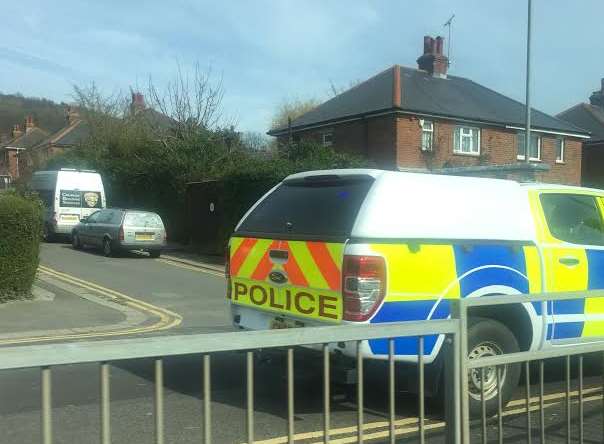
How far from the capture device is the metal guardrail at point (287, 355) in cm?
227

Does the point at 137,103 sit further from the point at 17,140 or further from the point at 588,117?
the point at 17,140

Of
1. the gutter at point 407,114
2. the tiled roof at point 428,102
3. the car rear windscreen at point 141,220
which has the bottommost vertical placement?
the car rear windscreen at point 141,220

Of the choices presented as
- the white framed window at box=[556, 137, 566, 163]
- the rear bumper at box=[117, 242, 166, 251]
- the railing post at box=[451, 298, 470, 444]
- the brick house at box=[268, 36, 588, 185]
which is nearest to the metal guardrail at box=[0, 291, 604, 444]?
the railing post at box=[451, 298, 470, 444]

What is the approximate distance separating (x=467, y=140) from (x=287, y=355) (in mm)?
28390

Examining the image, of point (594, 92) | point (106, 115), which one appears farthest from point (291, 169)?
point (594, 92)

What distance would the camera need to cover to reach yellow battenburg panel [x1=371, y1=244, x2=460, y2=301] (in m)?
4.84

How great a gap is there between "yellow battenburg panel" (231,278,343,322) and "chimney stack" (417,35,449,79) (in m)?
28.4

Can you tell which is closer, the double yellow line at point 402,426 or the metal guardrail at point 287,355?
the metal guardrail at point 287,355

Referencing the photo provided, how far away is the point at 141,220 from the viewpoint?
2014 cm

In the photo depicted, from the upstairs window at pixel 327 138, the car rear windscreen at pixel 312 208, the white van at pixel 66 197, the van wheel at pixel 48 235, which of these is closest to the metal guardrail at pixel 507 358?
the car rear windscreen at pixel 312 208

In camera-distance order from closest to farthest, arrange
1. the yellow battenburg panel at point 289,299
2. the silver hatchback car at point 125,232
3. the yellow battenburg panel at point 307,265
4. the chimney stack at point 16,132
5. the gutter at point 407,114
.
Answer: the yellow battenburg panel at point 289,299
the yellow battenburg panel at point 307,265
the silver hatchback car at point 125,232
the gutter at point 407,114
the chimney stack at point 16,132

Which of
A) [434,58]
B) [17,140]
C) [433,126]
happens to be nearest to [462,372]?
[433,126]

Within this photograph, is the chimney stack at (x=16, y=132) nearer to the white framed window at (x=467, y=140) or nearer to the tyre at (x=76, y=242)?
the tyre at (x=76, y=242)

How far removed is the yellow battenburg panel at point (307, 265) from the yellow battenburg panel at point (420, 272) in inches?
20.8
